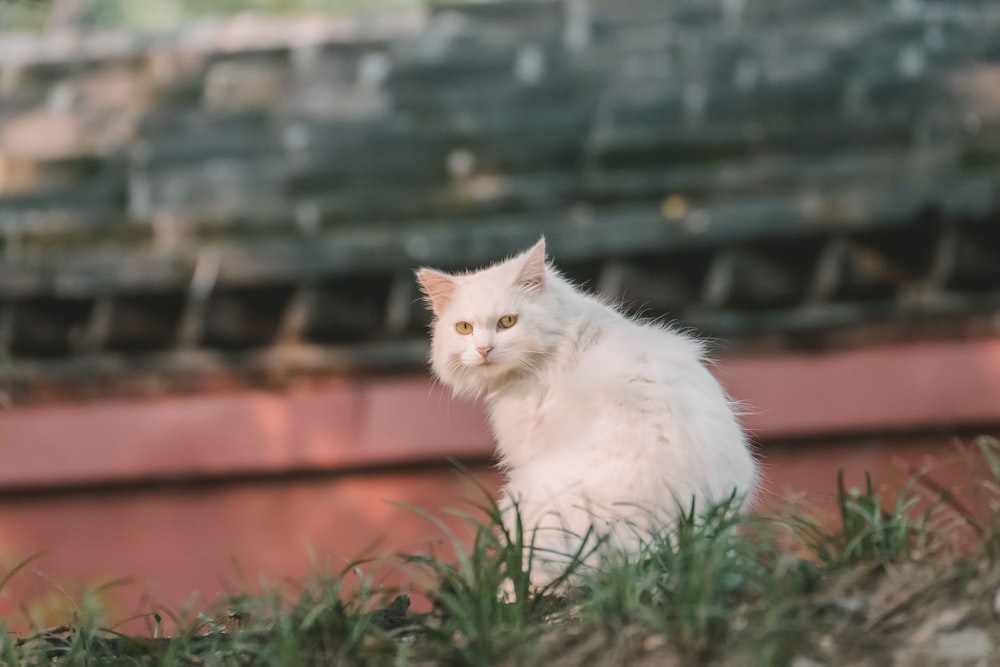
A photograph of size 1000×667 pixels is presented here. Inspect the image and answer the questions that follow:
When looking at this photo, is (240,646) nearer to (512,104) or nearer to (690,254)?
(690,254)

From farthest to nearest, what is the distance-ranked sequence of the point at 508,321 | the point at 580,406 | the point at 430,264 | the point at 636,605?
the point at 430,264, the point at 508,321, the point at 580,406, the point at 636,605

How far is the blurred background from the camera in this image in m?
5.61

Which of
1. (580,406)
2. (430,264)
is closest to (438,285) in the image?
(580,406)

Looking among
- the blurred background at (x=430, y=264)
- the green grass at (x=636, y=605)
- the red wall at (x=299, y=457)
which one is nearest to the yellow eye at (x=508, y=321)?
the green grass at (x=636, y=605)

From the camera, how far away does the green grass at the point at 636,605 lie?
2.56m

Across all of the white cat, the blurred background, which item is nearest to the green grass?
the white cat

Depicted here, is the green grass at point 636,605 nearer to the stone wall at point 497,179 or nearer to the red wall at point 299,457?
the red wall at point 299,457

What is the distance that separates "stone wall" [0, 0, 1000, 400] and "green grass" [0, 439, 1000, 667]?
269cm

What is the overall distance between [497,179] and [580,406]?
3.44 m

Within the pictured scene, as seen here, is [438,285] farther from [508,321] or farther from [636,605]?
[636,605]

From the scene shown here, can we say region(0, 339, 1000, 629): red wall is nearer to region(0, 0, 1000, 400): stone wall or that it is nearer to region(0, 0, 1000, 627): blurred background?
region(0, 0, 1000, 627): blurred background

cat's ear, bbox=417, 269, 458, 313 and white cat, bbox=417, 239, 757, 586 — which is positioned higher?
cat's ear, bbox=417, 269, 458, 313

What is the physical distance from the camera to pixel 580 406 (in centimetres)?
316

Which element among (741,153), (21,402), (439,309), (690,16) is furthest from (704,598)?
(690,16)
